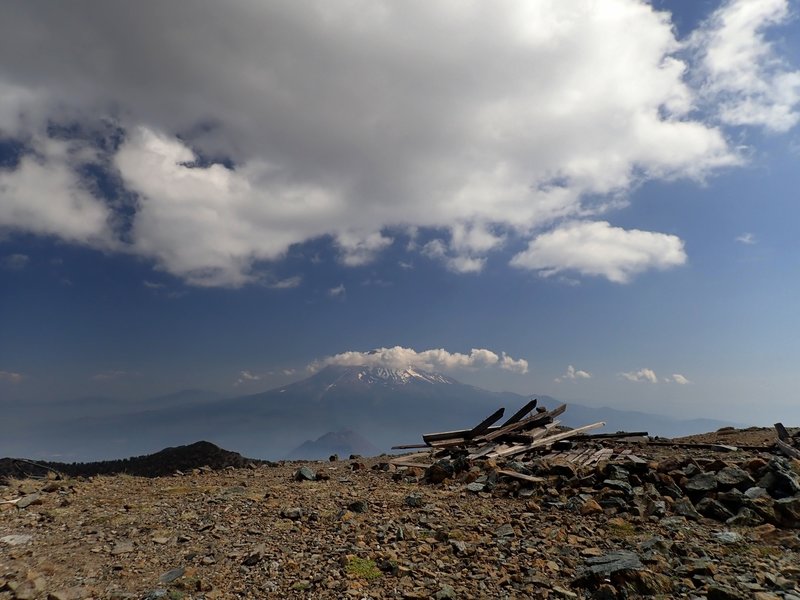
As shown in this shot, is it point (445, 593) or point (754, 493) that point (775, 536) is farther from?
point (445, 593)

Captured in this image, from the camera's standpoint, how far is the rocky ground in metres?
7.31

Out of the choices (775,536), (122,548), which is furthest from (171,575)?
(775,536)

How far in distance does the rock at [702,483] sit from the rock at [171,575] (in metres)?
12.2

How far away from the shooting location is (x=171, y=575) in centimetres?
784

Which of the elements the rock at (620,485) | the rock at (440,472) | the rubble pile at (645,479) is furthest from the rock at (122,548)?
the rock at (620,485)

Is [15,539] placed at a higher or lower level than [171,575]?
higher

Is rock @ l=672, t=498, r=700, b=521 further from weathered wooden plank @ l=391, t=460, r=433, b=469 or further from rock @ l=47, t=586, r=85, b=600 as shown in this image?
rock @ l=47, t=586, r=85, b=600

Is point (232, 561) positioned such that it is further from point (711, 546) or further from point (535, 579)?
point (711, 546)

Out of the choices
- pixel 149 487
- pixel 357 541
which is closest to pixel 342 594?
pixel 357 541

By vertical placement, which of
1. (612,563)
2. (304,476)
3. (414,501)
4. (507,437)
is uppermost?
(507,437)

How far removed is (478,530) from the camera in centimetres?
981

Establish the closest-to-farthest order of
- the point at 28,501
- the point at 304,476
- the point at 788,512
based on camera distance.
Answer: the point at 788,512 → the point at 28,501 → the point at 304,476

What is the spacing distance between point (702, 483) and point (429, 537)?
778 centimetres

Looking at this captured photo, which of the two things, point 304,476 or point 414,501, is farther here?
point 304,476
